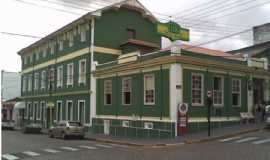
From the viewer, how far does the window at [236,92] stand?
28391 mm

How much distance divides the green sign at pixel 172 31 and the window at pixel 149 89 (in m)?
3.63

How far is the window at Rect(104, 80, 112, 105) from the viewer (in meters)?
31.7

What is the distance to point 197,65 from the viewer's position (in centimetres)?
2573

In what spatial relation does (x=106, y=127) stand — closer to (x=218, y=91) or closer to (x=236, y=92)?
(x=218, y=91)

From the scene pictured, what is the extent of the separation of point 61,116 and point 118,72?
13.0 metres

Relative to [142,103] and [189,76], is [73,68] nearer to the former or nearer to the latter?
[142,103]

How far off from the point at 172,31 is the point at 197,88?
5.54 metres

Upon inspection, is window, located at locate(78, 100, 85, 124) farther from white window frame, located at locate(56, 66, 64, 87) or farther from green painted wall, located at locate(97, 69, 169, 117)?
white window frame, located at locate(56, 66, 64, 87)

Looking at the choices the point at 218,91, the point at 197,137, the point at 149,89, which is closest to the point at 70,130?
the point at 149,89

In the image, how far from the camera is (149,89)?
87.9ft

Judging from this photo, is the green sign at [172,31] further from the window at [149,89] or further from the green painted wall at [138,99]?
the green painted wall at [138,99]

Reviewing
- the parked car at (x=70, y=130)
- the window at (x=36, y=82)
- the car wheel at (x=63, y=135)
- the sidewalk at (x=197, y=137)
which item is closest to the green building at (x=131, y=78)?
the sidewalk at (x=197, y=137)

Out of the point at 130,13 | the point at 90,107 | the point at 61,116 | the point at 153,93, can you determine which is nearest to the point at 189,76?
the point at 153,93

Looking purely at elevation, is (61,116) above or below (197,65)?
below
